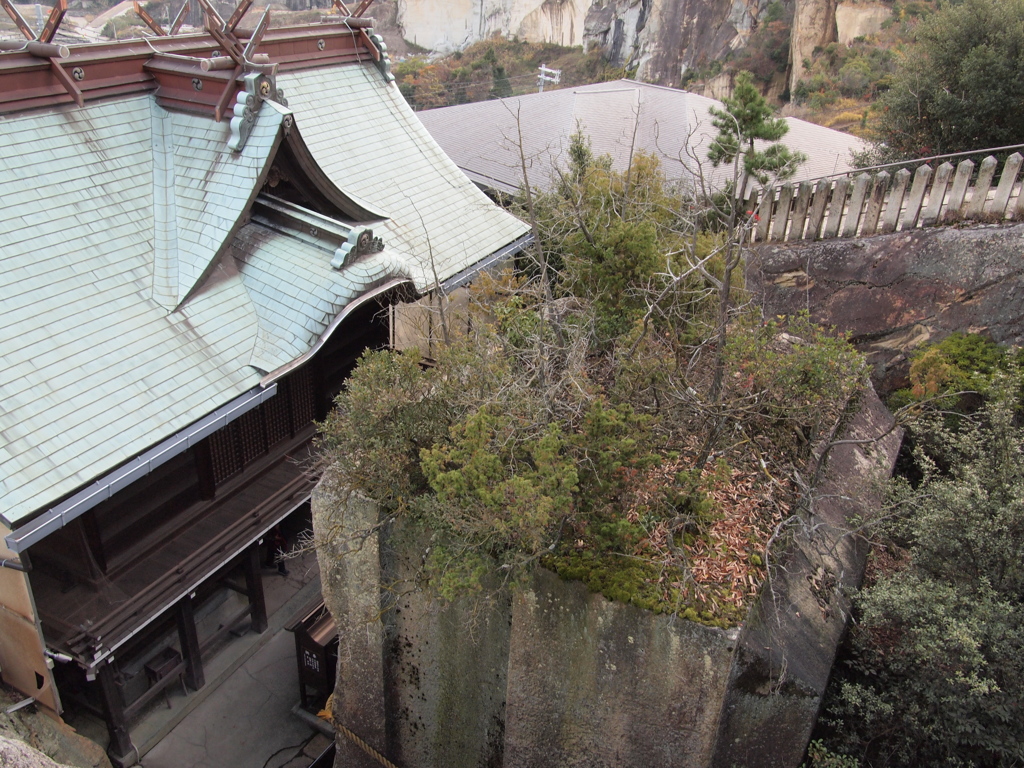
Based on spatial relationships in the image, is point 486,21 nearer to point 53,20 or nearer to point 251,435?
point 53,20

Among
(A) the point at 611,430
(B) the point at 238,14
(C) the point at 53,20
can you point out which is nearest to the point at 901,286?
(A) the point at 611,430

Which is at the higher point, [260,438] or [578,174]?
[578,174]

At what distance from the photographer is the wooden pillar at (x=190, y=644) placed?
1051 cm

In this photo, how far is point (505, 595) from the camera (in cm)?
706

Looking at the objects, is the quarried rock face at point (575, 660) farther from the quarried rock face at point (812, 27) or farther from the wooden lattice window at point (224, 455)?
the quarried rock face at point (812, 27)

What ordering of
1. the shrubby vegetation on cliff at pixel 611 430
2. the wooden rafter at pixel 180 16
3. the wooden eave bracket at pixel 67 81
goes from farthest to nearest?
1. the wooden rafter at pixel 180 16
2. the wooden eave bracket at pixel 67 81
3. the shrubby vegetation on cliff at pixel 611 430

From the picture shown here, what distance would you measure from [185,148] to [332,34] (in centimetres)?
508

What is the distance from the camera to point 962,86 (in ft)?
41.0

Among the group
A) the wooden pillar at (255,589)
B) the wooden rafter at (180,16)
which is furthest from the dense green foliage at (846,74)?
the wooden pillar at (255,589)

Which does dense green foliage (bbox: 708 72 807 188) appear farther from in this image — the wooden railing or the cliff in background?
the cliff in background

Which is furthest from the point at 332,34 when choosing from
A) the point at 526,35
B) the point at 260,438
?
the point at 526,35

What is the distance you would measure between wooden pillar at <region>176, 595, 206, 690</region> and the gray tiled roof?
456 inches

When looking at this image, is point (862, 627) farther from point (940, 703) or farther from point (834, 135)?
point (834, 135)

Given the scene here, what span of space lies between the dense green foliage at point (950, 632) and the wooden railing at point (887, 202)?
4429 millimetres
